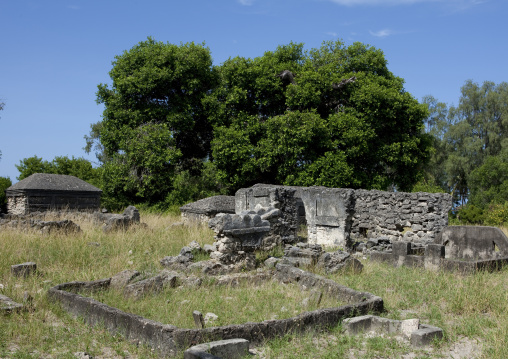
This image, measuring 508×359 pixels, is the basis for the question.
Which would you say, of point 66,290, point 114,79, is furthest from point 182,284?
point 114,79

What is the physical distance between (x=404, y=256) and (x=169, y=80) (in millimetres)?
16841

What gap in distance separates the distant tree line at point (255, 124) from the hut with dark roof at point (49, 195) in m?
1.87

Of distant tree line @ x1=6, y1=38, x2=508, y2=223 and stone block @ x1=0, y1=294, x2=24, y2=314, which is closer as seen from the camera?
stone block @ x1=0, y1=294, x2=24, y2=314

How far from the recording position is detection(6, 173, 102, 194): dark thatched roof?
841 inches

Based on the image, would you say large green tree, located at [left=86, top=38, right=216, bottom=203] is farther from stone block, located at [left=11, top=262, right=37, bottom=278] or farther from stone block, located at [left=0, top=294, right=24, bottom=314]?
stone block, located at [left=0, top=294, right=24, bottom=314]

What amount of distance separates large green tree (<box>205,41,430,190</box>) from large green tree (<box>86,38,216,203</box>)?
1436 millimetres

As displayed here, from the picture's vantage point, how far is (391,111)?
24672mm

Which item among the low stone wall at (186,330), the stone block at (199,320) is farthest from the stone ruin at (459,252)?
the stone block at (199,320)

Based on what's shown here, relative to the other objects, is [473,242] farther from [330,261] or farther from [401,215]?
[330,261]

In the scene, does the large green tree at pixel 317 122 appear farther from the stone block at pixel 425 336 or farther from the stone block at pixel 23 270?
the stone block at pixel 425 336

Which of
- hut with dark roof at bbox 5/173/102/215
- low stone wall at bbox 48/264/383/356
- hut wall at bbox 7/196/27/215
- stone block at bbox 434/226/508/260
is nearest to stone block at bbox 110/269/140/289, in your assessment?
low stone wall at bbox 48/264/383/356

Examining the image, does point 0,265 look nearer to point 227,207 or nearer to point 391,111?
point 227,207

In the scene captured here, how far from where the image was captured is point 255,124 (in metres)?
24.8

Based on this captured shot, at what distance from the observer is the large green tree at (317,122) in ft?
78.2
